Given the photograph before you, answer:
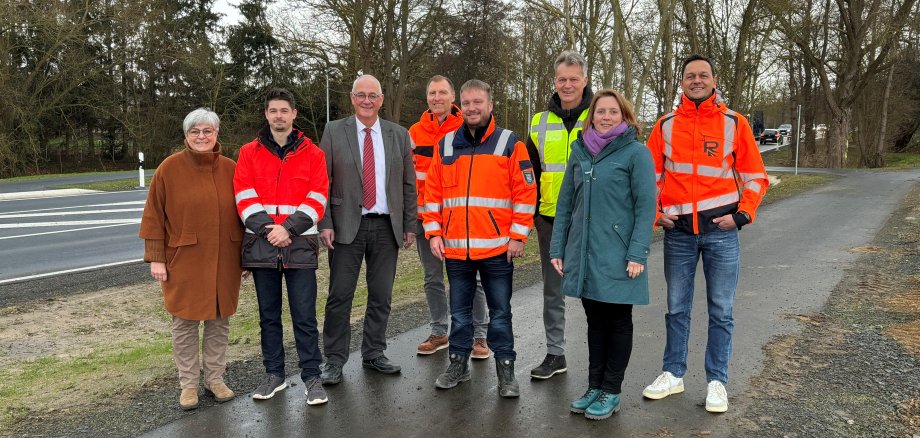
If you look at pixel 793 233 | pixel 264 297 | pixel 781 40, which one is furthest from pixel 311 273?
pixel 781 40

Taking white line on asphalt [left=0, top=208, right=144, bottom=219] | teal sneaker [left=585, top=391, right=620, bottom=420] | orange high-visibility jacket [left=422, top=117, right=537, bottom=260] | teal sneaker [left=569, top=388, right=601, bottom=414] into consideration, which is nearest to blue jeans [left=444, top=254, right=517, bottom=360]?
orange high-visibility jacket [left=422, top=117, right=537, bottom=260]

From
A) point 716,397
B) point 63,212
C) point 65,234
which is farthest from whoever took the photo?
point 63,212

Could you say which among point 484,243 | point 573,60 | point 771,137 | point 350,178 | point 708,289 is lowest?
point 708,289

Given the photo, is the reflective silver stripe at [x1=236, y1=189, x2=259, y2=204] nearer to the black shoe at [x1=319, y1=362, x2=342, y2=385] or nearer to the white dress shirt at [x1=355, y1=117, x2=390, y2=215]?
the white dress shirt at [x1=355, y1=117, x2=390, y2=215]

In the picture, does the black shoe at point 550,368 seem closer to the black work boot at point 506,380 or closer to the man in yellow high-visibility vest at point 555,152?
the man in yellow high-visibility vest at point 555,152

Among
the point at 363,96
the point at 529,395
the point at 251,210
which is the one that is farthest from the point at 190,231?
the point at 529,395

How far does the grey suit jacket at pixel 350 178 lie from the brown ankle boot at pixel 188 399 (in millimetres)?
1332

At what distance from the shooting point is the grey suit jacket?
15.3ft

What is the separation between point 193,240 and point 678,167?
308 centimetres

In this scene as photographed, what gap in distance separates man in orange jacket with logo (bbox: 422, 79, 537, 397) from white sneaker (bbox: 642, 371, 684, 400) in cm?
85

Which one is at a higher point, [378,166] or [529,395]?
[378,166]

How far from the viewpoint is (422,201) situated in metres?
5.18

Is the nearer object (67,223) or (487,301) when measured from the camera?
(487,301)

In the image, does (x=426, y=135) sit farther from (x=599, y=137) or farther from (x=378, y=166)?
(x=599, y=137)
